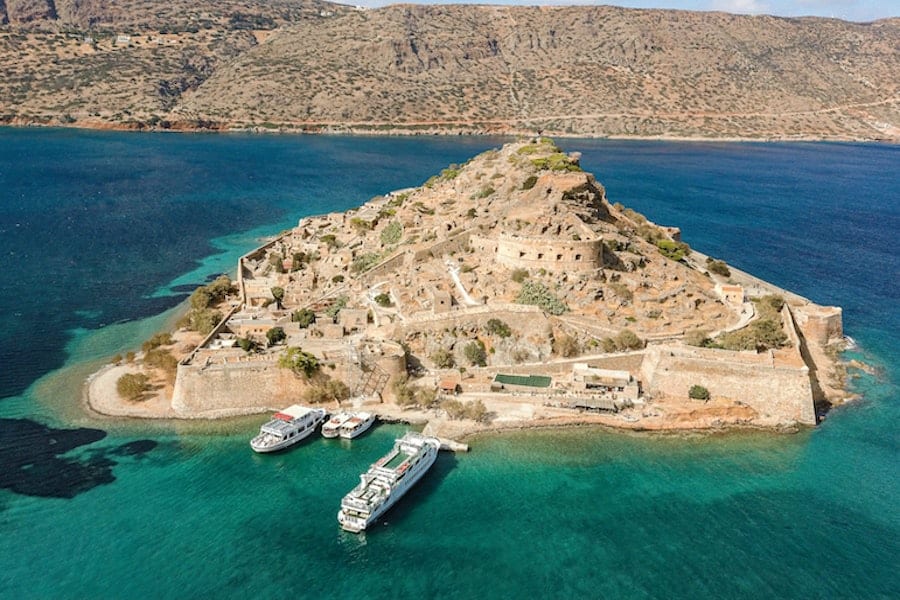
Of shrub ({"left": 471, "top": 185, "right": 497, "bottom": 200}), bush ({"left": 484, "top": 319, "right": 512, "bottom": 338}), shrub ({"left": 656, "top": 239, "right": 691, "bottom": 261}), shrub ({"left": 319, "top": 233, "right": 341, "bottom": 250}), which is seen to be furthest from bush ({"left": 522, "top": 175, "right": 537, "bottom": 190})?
bush ({"left": 484, "top": 319, "right": 512, "bottom": 338})

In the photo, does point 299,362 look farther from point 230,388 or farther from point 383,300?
point 383,300

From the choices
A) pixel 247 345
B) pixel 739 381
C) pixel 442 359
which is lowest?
pixel 442 359

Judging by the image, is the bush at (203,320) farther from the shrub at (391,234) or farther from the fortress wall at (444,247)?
the shrub at (391,234)

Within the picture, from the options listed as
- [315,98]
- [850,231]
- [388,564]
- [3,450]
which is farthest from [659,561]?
[315,98]

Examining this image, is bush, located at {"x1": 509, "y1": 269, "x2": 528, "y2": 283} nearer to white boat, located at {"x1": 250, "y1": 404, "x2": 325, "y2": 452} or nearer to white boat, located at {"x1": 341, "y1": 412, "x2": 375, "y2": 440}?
white boat, located at {"x1": 341, "y1": 412, "x2": 375, "y2": 440}

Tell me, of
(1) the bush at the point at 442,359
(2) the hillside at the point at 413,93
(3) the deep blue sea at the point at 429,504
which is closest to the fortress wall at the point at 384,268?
(1) the bush at the point at 442,359

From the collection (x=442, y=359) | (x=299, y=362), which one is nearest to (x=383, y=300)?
(x=442, y=359)
